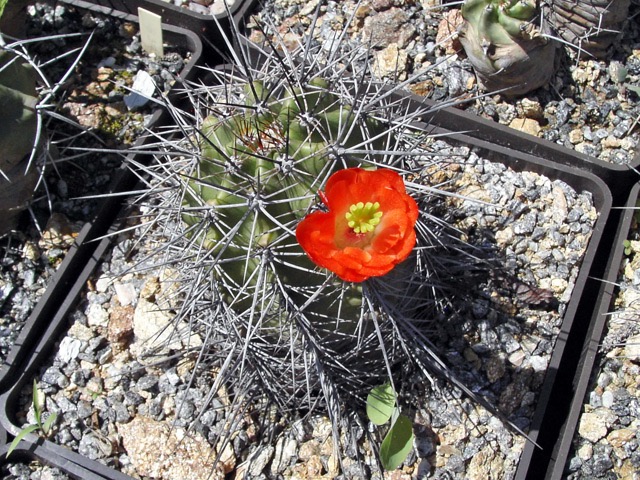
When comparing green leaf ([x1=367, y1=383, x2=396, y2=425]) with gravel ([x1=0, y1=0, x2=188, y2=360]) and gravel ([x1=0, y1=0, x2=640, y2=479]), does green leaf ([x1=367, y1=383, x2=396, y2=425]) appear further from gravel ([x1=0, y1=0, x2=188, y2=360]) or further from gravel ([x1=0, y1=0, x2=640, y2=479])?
gravel ([x1=0, y1=0, x2=188, y2=360])

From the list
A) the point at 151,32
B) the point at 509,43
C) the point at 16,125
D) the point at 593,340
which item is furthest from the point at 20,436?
the point at 509,43

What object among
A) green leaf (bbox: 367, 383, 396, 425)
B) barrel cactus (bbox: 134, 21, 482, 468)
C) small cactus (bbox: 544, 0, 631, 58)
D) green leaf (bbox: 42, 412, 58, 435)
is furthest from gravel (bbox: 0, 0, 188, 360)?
small cactus (bbox: 544, 0, 631, 58)

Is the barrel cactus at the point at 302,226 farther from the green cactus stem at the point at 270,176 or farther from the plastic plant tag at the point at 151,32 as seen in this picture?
the plastic plant tag at the point at 151,32

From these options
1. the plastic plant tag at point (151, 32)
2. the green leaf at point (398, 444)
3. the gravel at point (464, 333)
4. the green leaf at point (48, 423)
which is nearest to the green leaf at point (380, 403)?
the green leaf at point (398, 444)

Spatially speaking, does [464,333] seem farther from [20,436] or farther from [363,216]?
[20,436]

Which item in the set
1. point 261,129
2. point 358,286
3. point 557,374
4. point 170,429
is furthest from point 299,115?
point 557,374

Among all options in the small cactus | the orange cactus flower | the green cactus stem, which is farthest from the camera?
the small cactus
